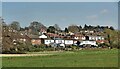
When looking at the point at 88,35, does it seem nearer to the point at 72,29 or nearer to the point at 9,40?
the point at 72,29

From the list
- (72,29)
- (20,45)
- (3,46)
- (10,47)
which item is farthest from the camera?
(72,29)

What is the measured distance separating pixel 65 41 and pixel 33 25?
1397 inches

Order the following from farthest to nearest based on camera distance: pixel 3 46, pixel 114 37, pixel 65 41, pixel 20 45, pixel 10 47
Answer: pixel 65 41
pixel 114 37
pixel 20 45
pixel 10 47
pixel 3 46

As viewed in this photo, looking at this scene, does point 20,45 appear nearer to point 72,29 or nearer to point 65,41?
point 65,41

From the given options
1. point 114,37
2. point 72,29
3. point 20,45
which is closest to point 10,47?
point 20,45

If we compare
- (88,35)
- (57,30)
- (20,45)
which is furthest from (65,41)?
(20,45)

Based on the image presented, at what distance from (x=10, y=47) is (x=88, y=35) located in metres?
100

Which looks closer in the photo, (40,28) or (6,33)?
(6,33)

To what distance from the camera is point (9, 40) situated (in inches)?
2889

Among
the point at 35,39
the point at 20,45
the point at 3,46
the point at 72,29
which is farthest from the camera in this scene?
the point at 72,29

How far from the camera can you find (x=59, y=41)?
146 m

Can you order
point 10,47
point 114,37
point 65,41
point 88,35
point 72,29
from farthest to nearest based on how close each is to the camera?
point 72,29
point 88,35
point 65,41
point 114,37
point 10,47

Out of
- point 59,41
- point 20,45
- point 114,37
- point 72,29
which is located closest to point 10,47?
point 20,45

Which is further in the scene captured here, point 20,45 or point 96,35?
point 96,35
